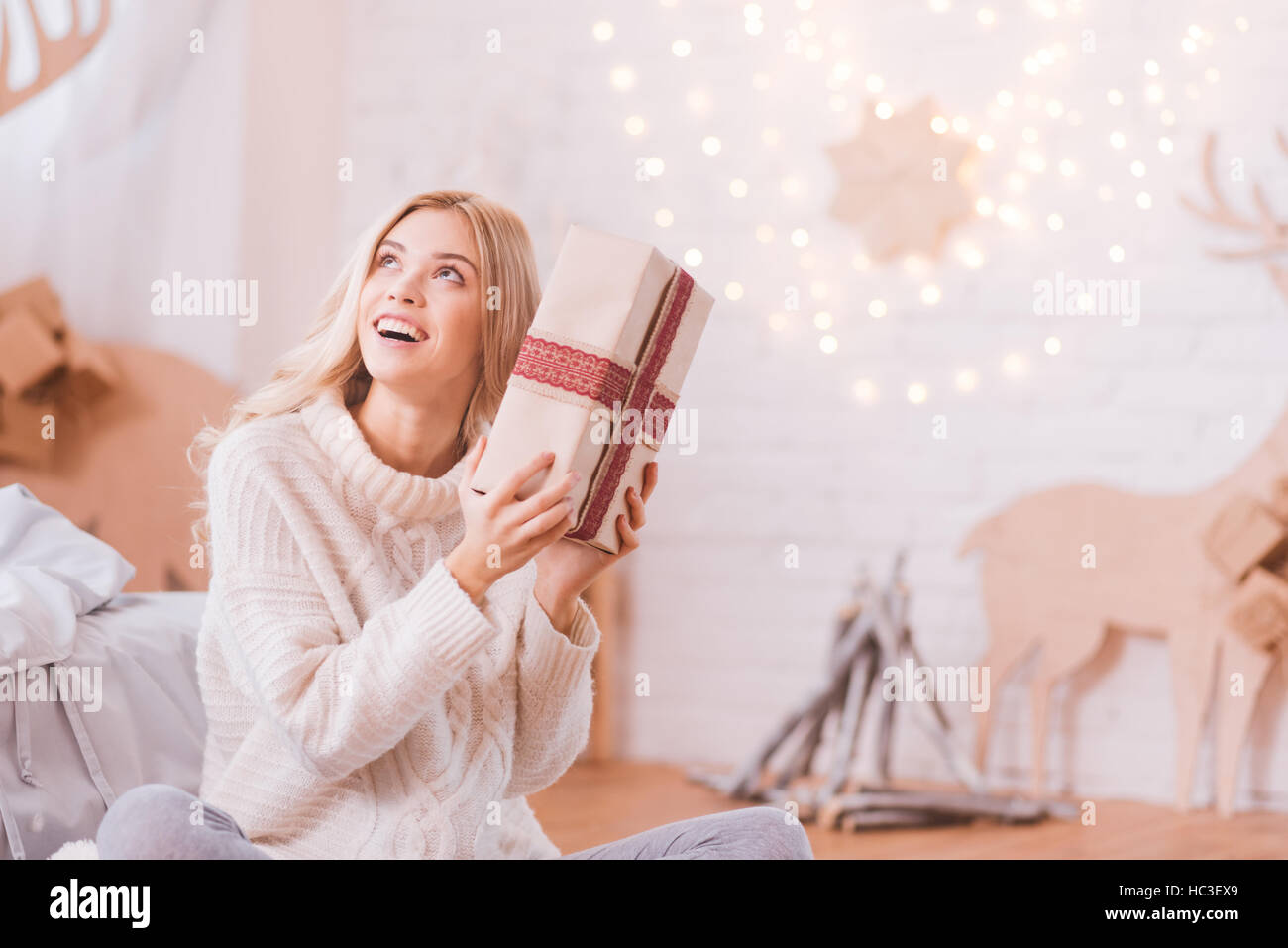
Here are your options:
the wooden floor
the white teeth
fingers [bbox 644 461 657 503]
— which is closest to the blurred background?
the wooden floor

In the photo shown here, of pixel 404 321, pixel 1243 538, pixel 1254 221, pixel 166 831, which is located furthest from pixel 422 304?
pixel 1254 221

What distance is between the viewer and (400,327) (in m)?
0.99

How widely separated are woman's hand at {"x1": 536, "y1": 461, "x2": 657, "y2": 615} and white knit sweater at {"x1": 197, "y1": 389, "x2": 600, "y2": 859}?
2cm

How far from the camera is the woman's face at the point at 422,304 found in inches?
38.9

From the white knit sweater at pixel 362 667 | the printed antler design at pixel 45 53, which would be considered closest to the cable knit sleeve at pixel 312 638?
the white knit sweater at pixel 362 667

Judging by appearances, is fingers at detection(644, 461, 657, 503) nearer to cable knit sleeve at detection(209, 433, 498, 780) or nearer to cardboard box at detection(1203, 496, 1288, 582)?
cable knit sleeve at detection(209, 433, 498, 780)

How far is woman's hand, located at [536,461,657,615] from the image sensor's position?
3.13 ft

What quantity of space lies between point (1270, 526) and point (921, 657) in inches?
25.6

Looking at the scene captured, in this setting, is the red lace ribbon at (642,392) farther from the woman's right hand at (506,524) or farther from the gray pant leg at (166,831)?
the gray pant leg at (166,831)

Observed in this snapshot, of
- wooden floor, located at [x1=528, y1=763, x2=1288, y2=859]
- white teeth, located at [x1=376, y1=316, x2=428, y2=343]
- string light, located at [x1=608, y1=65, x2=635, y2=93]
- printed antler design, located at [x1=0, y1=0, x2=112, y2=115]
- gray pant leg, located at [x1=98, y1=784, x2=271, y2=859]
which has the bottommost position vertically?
wooden floor, located at [x1=528, y1=763, x2=1288, y2=859]

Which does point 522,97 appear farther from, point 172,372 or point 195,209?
point 172,372

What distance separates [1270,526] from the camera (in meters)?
2.19

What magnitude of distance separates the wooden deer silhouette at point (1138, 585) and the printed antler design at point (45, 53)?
1940 mm

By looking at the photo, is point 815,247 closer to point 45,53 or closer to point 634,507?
point 45,53
